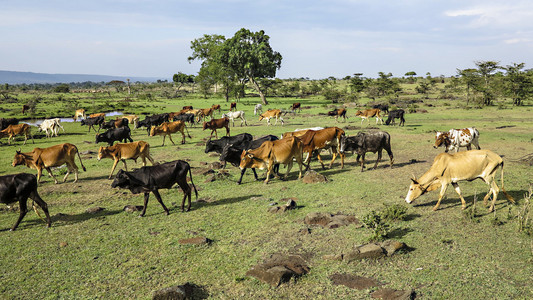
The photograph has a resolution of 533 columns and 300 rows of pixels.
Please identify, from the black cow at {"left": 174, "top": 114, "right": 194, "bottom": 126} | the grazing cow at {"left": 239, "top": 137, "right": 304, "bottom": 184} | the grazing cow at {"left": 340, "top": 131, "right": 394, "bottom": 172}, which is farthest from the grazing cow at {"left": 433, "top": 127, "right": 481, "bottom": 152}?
the black cow at {"left": 174, "top": 114, "right": 194, "bottom": 126}

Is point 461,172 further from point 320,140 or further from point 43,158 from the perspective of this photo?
point 43,158

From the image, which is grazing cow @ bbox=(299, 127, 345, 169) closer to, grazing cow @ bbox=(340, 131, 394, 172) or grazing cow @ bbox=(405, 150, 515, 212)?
grazing cow @ bbox=(340, 131, 394, 172)

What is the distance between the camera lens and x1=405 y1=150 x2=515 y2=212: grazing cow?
9.38 meters

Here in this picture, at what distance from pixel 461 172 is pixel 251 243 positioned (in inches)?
236

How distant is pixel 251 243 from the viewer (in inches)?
332

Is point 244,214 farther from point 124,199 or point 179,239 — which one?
point 124,199

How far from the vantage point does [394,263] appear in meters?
7.20

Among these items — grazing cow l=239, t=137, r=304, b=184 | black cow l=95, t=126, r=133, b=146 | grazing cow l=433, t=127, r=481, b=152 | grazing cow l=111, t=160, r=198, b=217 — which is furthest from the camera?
black cow l=95, t=126, r=133, b=146

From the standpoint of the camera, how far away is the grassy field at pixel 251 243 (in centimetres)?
658

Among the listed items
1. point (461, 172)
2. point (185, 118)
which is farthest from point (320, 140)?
point (185, 118)

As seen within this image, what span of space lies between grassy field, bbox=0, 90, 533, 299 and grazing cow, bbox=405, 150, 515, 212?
2.08 feet

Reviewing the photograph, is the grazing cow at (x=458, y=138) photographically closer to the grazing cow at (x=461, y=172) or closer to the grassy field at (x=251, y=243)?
the grassy field at (x=251, y=243)

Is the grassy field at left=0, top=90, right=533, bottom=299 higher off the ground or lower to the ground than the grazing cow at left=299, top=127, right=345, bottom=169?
lower

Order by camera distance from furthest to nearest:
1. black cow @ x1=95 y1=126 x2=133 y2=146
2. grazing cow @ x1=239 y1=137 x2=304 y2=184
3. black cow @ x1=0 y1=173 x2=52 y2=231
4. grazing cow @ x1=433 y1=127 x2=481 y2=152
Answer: black cow @ x1=95 y1=126 x2=133 y2=146 < grazing cow @ x1=433 y1=127 x2=481 y2=152 < grazing cow @ x1=239 y1=137 x2=304 y2=184 < black cow @ x1=0 y1=173 x2=52 y2=231
